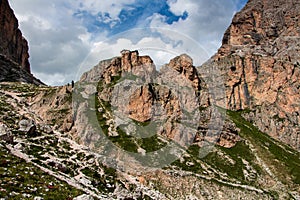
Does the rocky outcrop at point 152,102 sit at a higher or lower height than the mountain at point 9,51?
lower

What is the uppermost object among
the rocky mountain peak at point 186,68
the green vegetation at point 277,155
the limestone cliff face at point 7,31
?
the limestone cliff face at point 7,31

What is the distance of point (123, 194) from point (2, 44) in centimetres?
16645

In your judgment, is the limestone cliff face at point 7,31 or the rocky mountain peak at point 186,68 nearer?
the rocky mountain peak at point 186,68

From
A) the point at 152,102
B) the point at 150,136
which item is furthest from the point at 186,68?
the point at 150,136

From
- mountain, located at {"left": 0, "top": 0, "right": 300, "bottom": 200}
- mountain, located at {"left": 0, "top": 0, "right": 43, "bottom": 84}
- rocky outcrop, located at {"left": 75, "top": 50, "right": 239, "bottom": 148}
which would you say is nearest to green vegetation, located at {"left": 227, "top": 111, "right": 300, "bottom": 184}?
mountain, located at {"left": 0, "top": 0, "right": 300, "bottom": 200}

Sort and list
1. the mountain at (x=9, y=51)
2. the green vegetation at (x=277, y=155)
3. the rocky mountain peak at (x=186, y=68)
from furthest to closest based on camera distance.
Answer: the rocky mountain peak at (x=186, y=68)
the mountain at (x=9, y=51)
the green vegetation at (x=277, y=155)

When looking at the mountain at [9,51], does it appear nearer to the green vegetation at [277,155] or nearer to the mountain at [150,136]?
the mountain at [150,136]

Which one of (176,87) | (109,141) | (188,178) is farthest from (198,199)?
(176,87)

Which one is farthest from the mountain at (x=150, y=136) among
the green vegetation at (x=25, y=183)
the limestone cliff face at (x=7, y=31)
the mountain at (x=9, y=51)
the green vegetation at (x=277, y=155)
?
the limestone cliff face at (x=7, y=31)

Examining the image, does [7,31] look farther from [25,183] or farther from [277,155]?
[25,183]

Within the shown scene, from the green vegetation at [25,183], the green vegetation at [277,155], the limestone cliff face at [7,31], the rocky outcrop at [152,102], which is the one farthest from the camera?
the limestone cliff face at [7,31]

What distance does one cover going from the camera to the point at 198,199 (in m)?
79.8

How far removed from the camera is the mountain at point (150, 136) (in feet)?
227

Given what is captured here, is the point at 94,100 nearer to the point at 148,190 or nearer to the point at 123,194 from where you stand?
the point at 148,190
